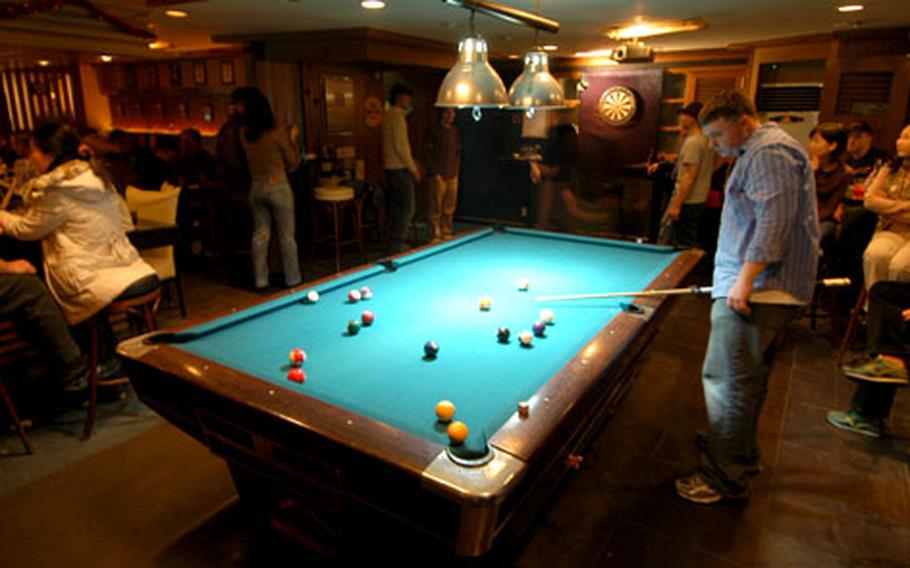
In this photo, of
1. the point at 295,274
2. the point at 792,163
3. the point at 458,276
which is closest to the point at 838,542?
the point at 792,163

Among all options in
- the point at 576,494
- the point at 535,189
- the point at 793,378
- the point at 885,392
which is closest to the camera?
the point at 576,494

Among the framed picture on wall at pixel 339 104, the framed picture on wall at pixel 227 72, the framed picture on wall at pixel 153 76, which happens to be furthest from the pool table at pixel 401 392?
the framed picture on wall at pixel 153 76

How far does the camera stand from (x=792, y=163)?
1879mm

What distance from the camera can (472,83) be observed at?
246cm

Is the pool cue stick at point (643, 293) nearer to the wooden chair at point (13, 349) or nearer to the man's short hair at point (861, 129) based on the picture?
the wooden chair at point (13, 349)

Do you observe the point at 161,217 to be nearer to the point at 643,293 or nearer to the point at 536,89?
the point at 536,89

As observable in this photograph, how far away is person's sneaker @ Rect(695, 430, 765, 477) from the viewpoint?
2.32 m

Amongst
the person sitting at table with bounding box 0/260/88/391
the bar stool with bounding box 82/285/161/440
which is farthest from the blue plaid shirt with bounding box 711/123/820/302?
the person sitting at table with bounding box 0/260/88/391

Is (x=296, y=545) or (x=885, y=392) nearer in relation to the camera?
(x=296, y=545)

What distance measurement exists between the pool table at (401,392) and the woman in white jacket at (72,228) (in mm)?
1114

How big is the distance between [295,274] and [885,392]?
4.08 meters

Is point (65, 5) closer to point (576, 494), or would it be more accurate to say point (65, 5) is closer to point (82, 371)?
point (82, 371)

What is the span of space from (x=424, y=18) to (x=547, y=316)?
10.5ft

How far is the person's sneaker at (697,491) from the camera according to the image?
85.1 inches
